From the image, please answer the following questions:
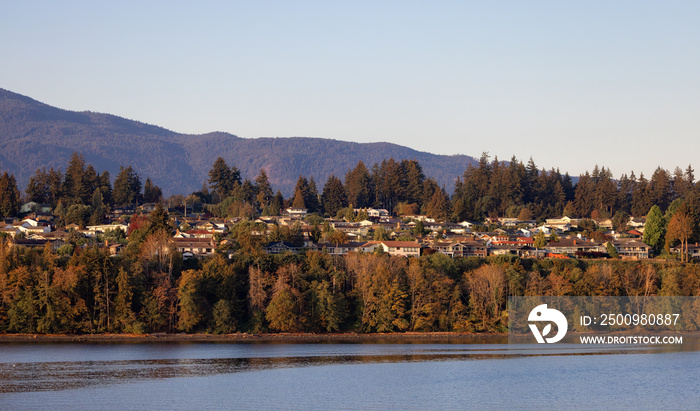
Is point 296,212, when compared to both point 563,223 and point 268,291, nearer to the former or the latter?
point 563,223

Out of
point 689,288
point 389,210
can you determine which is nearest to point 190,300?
point 689,288

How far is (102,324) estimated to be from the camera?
50844 mm

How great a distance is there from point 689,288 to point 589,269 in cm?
753

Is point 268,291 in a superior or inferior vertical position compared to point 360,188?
inferior

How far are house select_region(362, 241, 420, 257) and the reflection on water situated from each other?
1882 cm

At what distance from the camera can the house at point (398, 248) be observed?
220ft

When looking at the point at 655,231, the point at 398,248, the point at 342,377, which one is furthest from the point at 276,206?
the point at 342,377

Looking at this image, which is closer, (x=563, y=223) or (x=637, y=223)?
(x=637, y=223)

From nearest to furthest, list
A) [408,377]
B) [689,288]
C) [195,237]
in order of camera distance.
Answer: [408,377], [689,288], [195,237]

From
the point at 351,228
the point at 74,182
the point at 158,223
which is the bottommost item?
the point at 351,228

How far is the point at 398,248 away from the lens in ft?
221

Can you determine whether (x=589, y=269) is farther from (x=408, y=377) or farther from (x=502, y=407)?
(x=502, y=407)

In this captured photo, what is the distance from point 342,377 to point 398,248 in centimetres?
3224

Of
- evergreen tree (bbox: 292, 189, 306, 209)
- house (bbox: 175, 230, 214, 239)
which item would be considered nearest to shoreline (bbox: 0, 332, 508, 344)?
house (bbox: 175, 230, 214, 239)
